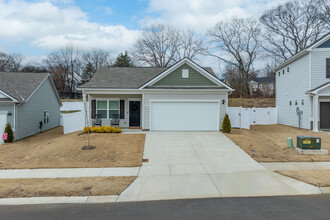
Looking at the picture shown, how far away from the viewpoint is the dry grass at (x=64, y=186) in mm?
5391

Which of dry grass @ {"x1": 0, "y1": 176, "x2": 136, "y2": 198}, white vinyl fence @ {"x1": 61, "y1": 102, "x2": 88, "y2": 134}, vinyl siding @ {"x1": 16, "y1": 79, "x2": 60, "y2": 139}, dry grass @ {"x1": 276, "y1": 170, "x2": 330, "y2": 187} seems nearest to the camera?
dry grass @ {"x1": 0, "y1": 176, "x2": 136, "y2": 198}

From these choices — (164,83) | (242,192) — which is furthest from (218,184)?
(164,83)

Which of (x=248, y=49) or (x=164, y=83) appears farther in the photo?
(x=248, y=49)

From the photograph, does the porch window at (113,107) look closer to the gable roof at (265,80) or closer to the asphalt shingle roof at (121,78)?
the asphalt shingle roof at (121,78)

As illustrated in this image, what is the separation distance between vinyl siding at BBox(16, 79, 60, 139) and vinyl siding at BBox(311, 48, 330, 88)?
21501 millimetres

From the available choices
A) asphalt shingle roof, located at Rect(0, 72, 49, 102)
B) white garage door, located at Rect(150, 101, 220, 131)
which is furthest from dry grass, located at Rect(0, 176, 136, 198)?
asphalt shingle roof, located at Rect(0, 72, 49, 102)

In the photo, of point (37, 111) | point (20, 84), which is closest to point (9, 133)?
point (37, 111)

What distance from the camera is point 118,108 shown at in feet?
49.8

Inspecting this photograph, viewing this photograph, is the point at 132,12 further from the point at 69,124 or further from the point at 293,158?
the point at 293,158

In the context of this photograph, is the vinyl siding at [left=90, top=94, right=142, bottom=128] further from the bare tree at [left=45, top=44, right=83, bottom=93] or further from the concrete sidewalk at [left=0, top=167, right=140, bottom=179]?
the bare tree at [left=45, top=44, right=83, bottom=93]

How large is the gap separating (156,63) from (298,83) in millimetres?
24856

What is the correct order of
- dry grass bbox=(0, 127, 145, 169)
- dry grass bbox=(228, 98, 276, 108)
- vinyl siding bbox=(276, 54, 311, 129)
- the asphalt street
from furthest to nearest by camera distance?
dry grass bbox=(228, 98, 276, 108) < vinyl siding bbox=(276, 54, 311, 129) < dry grass bbox=(0, 127, 145, 169) < the asphalt street

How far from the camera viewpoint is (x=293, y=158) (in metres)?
8.59

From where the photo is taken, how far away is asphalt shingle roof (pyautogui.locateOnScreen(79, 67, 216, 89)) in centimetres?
1433
